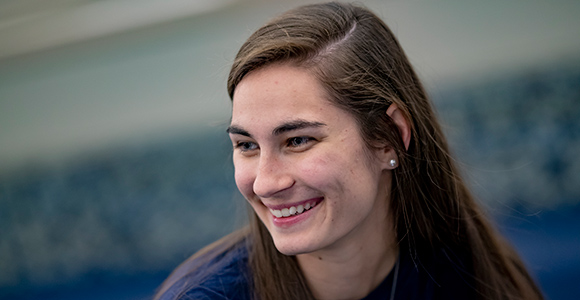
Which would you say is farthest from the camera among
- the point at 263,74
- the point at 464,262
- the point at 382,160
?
the point at 464,262

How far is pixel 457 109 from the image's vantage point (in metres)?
3.38

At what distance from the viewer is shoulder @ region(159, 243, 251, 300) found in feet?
4.41

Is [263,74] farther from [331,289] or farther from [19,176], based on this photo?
[19,176]

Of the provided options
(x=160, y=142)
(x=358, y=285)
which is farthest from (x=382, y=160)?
(x=160, y=142)

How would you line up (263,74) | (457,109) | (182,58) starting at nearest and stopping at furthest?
(263,74) < (457,109) < (182,58)

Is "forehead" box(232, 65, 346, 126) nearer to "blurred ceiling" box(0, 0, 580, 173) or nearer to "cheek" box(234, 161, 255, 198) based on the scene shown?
"cheek" box(234, 161, 255, 198)

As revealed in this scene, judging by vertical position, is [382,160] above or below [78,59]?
below

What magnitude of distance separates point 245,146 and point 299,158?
17cm

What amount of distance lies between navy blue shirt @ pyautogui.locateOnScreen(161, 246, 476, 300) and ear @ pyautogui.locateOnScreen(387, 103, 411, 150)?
406mm

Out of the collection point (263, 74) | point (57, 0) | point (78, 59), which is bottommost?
point (263, 74)

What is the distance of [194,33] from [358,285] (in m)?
3.01

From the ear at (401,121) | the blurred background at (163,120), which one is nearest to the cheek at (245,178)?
the ear at (401,121)

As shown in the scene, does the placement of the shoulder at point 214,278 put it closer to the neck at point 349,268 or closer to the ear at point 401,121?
the neck at point 349,268

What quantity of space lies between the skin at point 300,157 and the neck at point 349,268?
0.09 m
